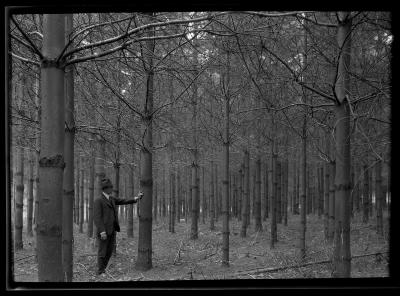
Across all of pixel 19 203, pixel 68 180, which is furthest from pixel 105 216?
pixel 19 203

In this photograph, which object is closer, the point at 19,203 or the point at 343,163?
the point at 343,163

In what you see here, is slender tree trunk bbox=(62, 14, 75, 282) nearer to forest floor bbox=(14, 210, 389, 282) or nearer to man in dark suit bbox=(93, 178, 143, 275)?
forest floor bbox=(14, 210, 389, 282)

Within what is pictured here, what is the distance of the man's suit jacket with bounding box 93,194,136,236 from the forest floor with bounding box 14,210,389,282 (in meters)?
0.69

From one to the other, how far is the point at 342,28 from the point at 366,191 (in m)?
10.2

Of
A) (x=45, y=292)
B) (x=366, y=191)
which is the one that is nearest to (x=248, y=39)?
(x=45, y=292)

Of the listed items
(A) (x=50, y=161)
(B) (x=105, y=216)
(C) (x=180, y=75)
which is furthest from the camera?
(B) (x=105, y=216)

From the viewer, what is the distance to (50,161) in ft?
9.18

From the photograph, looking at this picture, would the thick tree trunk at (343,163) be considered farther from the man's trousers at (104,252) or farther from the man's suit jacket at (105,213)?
the man's trousers at (104,252)

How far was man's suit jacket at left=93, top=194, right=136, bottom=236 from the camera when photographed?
21.7 ft

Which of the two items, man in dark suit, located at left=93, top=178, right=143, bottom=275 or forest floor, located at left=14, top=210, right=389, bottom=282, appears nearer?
forest floor, located at left=14, top=210, right=389, bottom=282

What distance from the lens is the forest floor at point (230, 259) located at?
620 cm

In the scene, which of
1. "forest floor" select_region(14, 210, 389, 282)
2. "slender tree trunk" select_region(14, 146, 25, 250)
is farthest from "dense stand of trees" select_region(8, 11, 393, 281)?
"slender tree trunk" select_region(14, 146, 25, 250)

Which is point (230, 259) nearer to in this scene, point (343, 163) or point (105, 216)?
point (105, 216)

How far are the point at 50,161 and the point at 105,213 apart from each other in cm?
411
